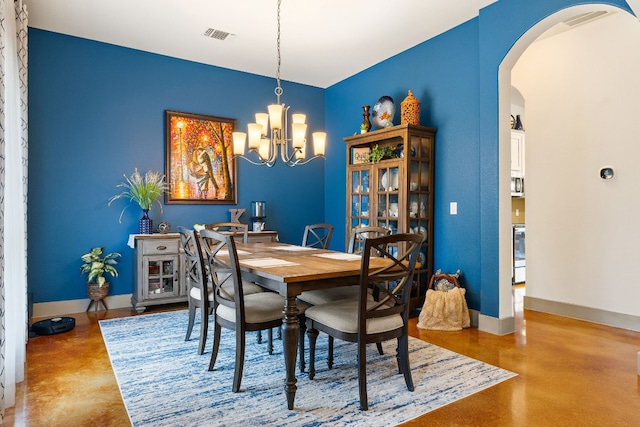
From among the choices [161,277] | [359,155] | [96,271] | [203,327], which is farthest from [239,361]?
[359,155]

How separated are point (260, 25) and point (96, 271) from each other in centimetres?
298

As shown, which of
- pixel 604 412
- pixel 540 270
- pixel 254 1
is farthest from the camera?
pixel 540 270

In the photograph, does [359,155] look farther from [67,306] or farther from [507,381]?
[67,306]

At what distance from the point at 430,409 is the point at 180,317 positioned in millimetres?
2726

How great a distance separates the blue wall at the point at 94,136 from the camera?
13.4 ft

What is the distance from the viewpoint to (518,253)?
580 cm

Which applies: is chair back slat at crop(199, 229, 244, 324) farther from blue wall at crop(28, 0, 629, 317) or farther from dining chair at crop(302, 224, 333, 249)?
blue wall at crop(28, 0, 629, 317)

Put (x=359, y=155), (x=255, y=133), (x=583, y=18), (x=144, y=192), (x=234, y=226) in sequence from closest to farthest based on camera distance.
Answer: (x=255, y=133) < (x=583, y=18) < (x=234, y=226) < (x=144, y=192) < (x=359, y=155)

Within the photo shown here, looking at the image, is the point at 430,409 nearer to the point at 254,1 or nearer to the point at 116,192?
the point at 254,1

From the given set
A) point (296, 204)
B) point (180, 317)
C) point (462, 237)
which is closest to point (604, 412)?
point (462, 237)

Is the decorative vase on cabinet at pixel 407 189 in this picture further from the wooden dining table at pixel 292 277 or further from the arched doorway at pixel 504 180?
the wooden dining table at pixel 292 277

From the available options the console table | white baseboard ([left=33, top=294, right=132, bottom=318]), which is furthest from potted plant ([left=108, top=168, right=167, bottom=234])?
white baseboard ([left=33, top=294, right=132, bottom=318])

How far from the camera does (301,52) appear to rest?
183 inches

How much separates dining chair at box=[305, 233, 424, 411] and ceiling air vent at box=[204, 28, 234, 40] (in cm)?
306
